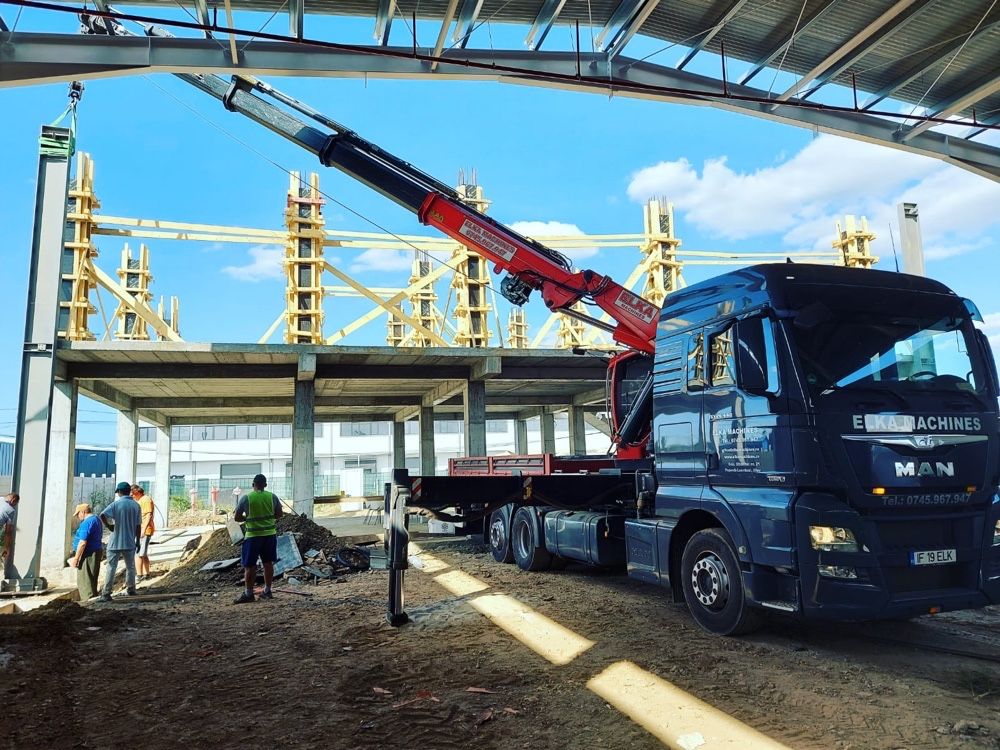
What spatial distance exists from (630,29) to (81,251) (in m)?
14.2

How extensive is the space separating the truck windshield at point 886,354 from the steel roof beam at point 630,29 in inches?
193

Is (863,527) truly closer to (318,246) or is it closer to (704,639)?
(704,639)

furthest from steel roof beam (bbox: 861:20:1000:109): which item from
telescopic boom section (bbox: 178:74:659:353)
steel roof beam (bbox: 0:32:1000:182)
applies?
telescopic boom section (bbox: 178:74:659:353)

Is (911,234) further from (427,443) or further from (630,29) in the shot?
(427,443)

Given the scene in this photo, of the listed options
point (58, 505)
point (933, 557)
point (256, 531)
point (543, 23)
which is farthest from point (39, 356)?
point (933, 557)

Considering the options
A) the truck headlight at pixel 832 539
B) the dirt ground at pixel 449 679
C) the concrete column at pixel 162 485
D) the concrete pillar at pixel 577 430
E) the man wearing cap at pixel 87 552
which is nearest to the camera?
the dirt ground at pixel 449 679

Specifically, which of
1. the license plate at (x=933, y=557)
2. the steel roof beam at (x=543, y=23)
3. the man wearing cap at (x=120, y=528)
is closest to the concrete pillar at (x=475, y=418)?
the man wearing cap at (x=120, y=528)

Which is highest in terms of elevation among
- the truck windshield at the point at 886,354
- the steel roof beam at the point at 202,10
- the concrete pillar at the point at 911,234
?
the steel roof beam at the point at 202,10

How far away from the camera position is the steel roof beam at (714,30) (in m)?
8.80

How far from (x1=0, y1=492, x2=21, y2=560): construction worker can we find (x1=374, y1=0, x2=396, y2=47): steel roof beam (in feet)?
32.7

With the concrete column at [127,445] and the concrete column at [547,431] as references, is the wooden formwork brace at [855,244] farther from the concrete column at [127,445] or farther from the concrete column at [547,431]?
the concrete column at [127,445]

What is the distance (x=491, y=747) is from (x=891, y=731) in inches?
94.9

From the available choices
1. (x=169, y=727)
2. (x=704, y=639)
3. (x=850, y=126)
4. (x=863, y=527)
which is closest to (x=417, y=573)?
(x=704, y=639)

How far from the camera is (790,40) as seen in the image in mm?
9000
